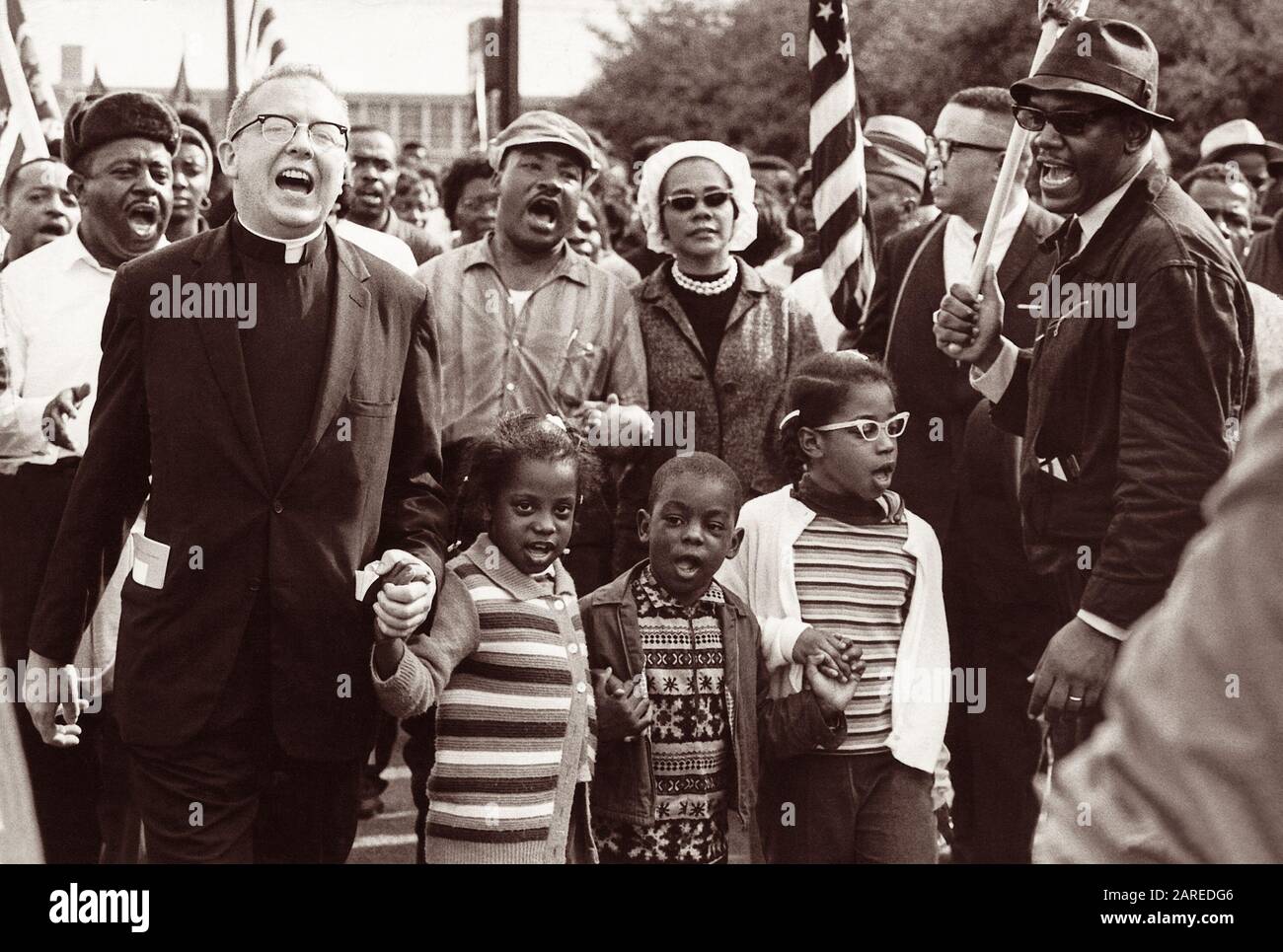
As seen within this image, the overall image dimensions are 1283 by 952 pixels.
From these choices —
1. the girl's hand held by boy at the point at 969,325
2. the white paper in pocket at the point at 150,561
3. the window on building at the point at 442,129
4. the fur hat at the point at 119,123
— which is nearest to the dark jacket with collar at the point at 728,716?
the girl's hand held by boy at the point at 969,325

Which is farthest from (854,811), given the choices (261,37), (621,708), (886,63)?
(886,63)

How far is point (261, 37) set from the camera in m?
8.84

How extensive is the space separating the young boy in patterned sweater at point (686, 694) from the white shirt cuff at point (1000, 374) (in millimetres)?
766

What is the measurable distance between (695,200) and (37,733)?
253cm

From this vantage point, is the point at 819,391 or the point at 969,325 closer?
the point at 969,325

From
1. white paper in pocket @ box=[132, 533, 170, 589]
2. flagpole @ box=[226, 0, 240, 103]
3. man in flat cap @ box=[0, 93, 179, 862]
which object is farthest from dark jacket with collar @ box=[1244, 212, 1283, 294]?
flagpole @ box=[226, 0, 240, 103]

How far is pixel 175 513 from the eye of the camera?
390 centimetres

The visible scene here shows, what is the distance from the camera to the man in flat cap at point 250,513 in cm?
388

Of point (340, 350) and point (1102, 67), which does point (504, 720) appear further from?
point (1102, 67)

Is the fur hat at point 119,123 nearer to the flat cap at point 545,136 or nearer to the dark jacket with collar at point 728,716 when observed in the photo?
the flat cap at point 545,136

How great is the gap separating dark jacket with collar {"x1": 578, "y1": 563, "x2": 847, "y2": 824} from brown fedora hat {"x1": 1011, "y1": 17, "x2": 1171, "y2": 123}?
1.51 m

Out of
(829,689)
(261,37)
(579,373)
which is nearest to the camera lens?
(829,689)
